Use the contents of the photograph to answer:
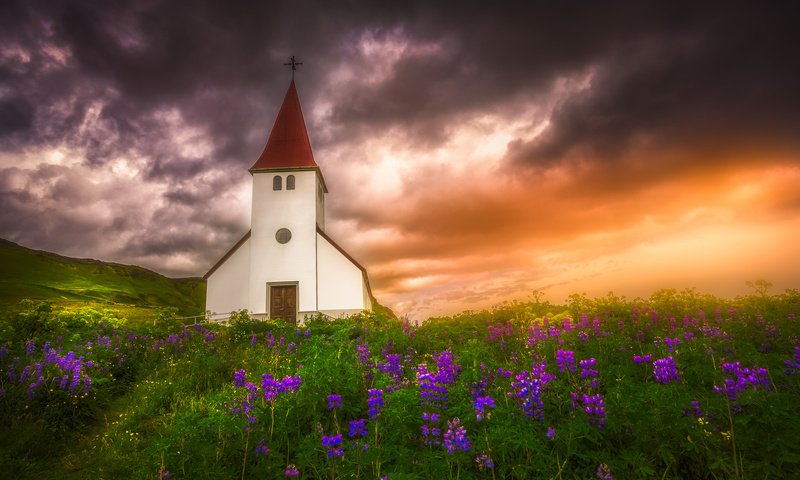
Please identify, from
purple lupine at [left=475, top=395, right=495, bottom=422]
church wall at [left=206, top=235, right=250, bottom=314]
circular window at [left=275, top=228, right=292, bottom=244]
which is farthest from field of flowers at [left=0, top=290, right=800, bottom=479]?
circular window at [left=275, top=228, right=292, bottom=244]

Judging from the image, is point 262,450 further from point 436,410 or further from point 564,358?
point 564,358

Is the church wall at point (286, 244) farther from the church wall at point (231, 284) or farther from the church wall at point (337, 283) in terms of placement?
the church wall at point (231, 284)

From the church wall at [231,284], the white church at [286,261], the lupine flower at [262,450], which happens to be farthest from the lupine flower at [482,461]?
the church wall at [231,284]

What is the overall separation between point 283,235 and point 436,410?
2186 centimetres

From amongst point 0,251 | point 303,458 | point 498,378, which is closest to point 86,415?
point 303,458

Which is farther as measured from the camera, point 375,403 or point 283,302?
point 283,302

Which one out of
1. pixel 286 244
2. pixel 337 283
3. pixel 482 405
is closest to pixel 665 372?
pixel 482 405

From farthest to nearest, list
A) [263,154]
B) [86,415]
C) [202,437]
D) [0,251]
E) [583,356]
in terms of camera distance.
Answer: [0,251], [263,154], [86,415], [583,356], [202,437]

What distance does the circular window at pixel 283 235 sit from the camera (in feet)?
78.8

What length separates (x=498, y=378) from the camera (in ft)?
15.3

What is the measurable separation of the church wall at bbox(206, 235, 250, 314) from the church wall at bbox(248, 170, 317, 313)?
0.78 meters

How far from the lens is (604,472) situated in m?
2.87

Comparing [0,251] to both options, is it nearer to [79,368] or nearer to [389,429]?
[79,368]

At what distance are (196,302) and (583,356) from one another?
95559mm
